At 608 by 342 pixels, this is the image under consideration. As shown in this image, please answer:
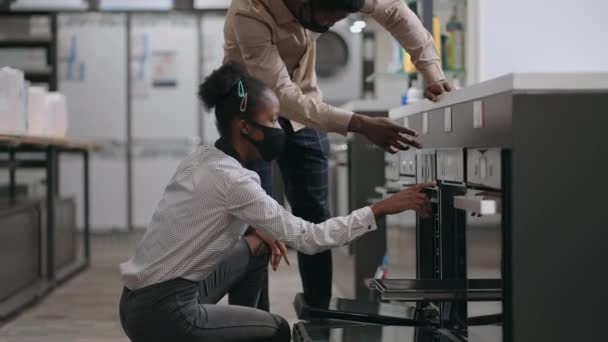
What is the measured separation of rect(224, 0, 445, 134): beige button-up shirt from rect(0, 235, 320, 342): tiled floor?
1393 millimetres

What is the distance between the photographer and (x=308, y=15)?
2174 mm

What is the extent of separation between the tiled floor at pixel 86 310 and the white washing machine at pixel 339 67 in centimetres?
207

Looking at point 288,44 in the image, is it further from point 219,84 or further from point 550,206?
point 550,206

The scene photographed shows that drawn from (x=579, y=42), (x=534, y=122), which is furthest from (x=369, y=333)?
(x=579, y=42)

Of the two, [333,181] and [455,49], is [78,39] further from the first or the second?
[455,49]

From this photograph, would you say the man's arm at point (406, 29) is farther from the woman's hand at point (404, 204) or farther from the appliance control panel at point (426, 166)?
the woman's hand at point (404, 204)

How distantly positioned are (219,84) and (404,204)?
541 millimetres

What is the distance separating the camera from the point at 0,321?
359 cm

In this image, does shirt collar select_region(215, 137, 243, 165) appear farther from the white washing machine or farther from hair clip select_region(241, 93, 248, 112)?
the white washing machine

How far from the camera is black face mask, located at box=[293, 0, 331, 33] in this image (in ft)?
7.02

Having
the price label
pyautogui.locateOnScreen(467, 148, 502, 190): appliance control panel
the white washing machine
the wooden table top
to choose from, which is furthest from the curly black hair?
the white washing machine

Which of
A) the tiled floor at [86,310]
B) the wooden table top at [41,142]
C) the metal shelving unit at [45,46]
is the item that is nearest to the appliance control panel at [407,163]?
the tiled floor at [86,310]

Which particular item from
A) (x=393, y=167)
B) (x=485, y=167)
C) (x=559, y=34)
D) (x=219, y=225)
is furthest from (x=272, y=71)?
(x=559, y=34)

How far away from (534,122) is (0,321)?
285 cm
